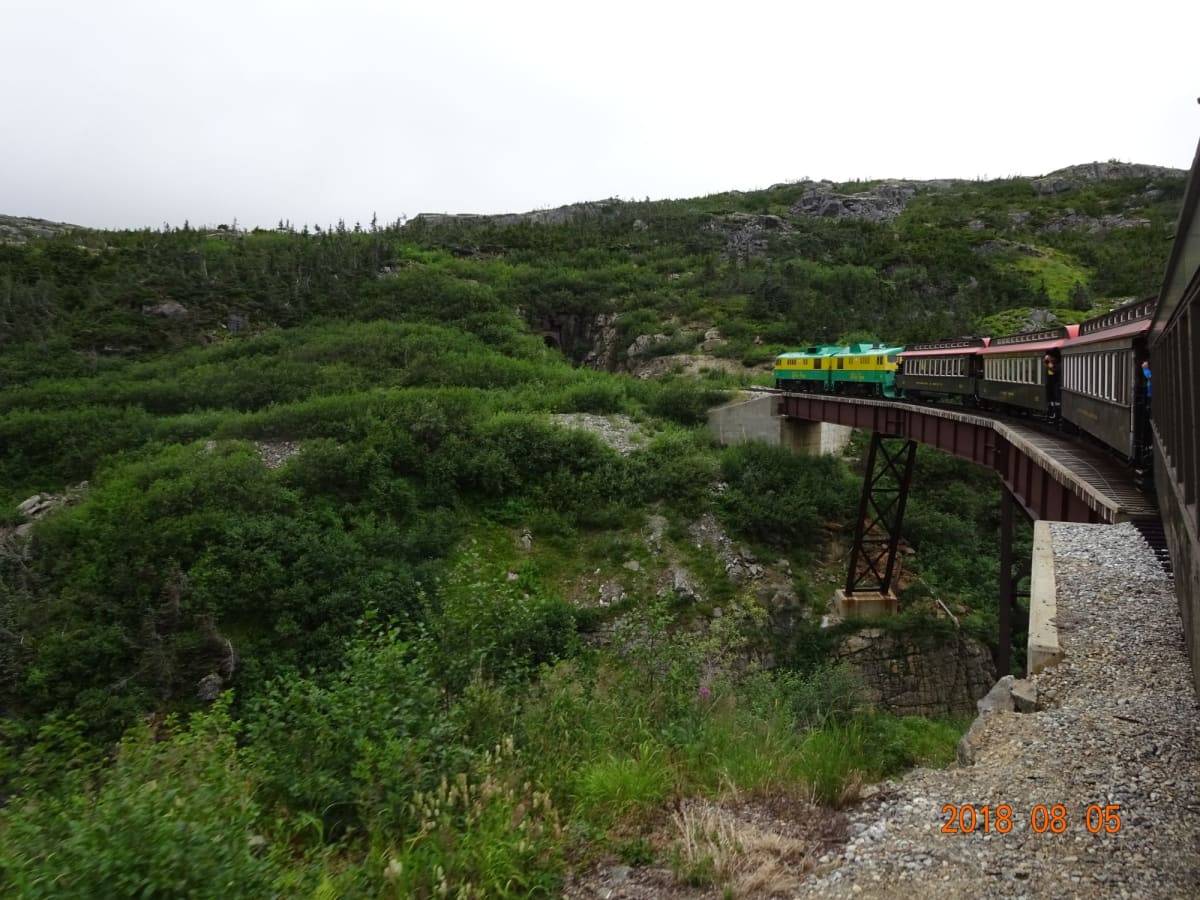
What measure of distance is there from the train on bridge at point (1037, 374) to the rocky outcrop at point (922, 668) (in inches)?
260

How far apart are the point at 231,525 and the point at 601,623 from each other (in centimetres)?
964

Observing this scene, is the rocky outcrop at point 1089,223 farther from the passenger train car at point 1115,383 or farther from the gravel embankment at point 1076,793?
the gravel embankment at point 1076,793

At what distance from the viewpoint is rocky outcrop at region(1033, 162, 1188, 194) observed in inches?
3361

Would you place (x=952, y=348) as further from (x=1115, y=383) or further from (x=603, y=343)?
(x=603, y=343)

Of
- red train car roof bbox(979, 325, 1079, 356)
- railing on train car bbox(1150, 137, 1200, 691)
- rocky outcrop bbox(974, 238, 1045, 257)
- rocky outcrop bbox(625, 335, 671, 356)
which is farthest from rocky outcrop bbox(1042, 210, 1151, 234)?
railing on train car bbox(1150, 137, 1200, 691)

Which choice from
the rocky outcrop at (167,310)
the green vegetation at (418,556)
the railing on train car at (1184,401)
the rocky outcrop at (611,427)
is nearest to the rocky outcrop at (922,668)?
the green vegetation at (418,556)

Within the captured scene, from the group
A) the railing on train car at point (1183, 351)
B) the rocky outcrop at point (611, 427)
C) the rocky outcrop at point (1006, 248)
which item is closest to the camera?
the railing on train car at point (1183, 351)

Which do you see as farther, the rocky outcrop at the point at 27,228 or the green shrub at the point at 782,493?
the rocky outcrop at the point at 27,228

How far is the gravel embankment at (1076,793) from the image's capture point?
3.29 meters

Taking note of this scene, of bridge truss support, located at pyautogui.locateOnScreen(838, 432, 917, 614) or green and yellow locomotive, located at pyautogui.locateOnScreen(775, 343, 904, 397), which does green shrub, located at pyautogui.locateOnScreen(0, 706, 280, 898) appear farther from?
green and yellow locomotive, located at pyautogui.locateOnScreen(775, 343, 904, 397)

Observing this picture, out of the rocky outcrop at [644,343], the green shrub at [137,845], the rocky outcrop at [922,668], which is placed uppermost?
the rocky outcrop at [644,343]

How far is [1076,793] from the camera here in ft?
12.7

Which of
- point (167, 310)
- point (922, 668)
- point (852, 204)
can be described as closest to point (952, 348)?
point (922, 668)
